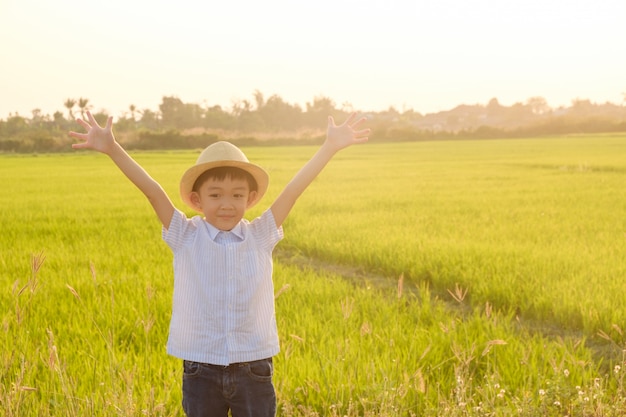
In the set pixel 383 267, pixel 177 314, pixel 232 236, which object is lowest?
pixel 383 267

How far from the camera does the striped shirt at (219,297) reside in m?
2.25

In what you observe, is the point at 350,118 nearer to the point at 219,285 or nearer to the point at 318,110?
the point at 219,285

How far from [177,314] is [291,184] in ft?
2.07

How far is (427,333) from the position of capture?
4.39m

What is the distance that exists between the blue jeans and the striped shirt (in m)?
0.05

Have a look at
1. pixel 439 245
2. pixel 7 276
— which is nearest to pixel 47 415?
pixel 7 276

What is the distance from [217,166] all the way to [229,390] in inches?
31.4

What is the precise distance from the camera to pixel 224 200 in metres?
2.32

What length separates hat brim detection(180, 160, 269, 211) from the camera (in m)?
2.26

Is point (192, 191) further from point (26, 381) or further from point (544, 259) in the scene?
A: point (544, 259)

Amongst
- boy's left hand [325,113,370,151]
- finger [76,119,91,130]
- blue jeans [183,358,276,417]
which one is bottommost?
blue jeans [183,358,276,417]

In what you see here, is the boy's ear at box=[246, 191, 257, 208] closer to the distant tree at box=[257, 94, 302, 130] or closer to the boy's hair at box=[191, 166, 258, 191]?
the boy's hair at box=[191, 166, 258, 191]

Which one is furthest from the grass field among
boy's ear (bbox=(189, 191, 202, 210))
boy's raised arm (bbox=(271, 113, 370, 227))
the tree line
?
the tree line

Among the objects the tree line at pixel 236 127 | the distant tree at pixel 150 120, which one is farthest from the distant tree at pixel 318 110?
the distant tree at pixel 150 120
